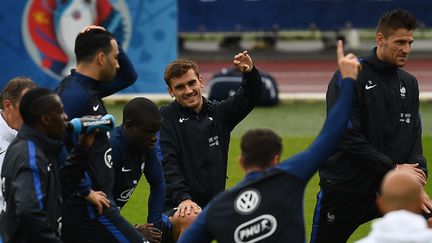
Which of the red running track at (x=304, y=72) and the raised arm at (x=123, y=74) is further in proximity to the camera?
the red running track at (x=304, y=72)

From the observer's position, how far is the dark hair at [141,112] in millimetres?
7977

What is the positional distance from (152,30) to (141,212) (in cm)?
784

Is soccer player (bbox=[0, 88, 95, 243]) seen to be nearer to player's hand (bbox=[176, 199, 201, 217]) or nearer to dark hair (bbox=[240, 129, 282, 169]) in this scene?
dark hair (bbox=[240, 129, 282, 169])

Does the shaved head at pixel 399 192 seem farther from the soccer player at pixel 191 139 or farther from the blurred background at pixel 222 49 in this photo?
the blurred background at pixel 222 49

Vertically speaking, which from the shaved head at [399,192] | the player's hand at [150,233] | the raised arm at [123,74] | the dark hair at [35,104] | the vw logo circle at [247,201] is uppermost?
the dark hair at [35,104]

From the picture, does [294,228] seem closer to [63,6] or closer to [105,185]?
[105,185]

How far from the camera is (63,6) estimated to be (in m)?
18.9

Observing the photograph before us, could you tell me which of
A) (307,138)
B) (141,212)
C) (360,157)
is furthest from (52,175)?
Answer: (307,138)

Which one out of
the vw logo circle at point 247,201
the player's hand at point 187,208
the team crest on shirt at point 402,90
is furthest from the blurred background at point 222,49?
the vw logo circle at point 247,201

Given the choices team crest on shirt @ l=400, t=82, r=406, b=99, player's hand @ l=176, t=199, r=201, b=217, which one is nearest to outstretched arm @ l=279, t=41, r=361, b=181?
team crest on shirt @ l=400, t=82, r=406, b=99

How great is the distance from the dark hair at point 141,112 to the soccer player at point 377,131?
1520 millimetres

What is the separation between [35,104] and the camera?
6758mm

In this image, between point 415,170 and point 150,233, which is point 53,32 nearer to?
point 150,233

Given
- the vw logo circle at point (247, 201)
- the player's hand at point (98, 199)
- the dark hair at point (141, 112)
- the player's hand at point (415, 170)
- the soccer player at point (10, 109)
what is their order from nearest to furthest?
the vw logo circle at point (247, 201), the player's hand at point (98, 199), the dark hair at point (141, 112), the soccer player at point (10, 109), the player's hand at point (415, 170)
